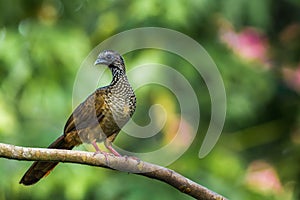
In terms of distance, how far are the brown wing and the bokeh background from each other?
211 cm

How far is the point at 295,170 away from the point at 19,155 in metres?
3.87

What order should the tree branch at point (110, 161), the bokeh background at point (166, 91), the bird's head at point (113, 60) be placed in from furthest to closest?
1. the bokeh background at point (166, 91)
2. the bird's head at point (113, 60)
3. the tree branch at point (110, 161)

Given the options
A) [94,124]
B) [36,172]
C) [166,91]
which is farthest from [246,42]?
[36,172]

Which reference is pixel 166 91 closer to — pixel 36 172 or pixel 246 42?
pixel 246 42

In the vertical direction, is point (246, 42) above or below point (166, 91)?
above

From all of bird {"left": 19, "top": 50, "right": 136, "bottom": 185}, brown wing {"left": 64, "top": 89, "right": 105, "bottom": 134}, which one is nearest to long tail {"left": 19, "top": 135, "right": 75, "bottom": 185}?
bird {"left": 19, "top": 50, "right": 136, "bottom": 185}

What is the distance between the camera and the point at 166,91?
18.6 ft

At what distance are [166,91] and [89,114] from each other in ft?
9.34

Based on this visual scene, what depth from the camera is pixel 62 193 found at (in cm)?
554

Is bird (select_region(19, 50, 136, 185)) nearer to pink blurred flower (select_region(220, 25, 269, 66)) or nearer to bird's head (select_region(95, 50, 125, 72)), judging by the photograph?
bird's head (select_region(95, 50, 125, 72))

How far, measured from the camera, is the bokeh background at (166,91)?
5.26 m

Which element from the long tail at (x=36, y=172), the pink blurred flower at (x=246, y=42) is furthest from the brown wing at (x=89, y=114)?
the pink blurred flower at (x=246, y=42)

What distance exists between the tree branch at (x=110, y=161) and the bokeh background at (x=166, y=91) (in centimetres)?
248

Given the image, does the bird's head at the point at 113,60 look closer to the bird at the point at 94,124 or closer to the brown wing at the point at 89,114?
the bird at the point at 94,124
